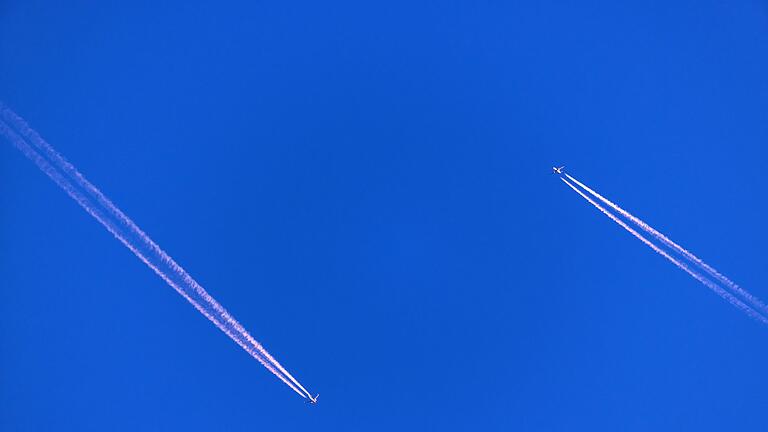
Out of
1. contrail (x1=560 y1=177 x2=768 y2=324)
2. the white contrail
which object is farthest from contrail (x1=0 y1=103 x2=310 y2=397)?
the white contrail

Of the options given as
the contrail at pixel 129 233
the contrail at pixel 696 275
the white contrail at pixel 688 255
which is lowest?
the contrail at pixel 129 233

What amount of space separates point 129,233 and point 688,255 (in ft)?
36.0

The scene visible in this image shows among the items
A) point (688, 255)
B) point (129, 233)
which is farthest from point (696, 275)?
A: point (129, 233)

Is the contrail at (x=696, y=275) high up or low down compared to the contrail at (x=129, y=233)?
up

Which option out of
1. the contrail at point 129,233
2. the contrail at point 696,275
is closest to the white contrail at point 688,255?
the contrail at point 696,275

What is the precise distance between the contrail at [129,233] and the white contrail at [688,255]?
7.01 m

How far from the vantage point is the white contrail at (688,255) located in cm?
1212

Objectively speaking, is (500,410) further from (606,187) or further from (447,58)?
(447,58)

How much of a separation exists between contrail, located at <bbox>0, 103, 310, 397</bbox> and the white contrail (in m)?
7.01

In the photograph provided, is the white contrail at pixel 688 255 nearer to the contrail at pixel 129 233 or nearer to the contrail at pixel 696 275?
the contrail at pixel 696 275

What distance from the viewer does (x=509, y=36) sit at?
12422mm

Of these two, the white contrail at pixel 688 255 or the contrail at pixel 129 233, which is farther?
the white contrail at pixel 688 255

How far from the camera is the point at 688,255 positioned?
12141mm

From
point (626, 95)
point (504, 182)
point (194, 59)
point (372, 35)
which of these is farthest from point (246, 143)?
point (626, 95)
